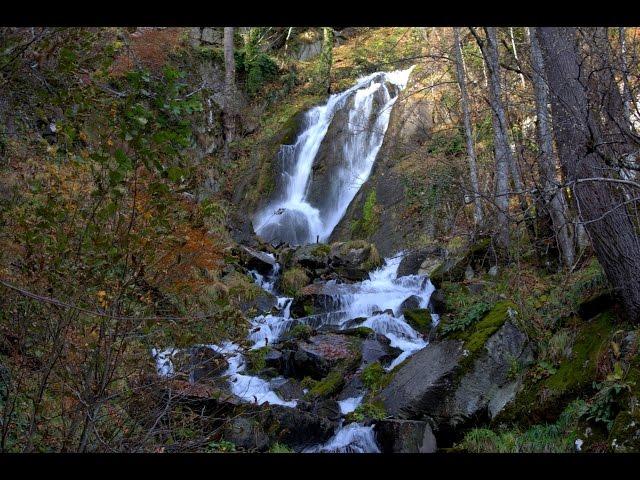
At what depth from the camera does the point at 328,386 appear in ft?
26.9

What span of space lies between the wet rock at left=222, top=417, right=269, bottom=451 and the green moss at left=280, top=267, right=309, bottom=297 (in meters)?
6.29

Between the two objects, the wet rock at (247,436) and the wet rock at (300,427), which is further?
the wet rock at (300,427)

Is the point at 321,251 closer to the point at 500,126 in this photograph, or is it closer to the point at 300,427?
the point at 500,126

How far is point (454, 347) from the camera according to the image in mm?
7438

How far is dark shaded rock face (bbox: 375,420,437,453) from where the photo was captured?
20.4ft

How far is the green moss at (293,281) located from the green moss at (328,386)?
444cm

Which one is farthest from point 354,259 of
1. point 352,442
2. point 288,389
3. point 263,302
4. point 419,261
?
point 352,442

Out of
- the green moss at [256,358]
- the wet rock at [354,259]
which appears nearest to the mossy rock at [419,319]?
the wet rock at [354,259]

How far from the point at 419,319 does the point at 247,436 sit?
5.04m

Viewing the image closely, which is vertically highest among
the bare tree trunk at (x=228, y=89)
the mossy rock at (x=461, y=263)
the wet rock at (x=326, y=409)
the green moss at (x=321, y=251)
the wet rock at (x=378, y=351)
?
the bare tree trunk at (x=228, y=89)

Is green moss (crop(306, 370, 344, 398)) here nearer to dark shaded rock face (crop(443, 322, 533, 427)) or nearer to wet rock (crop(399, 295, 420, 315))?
dark shaded rock face (crop(443, 322, 533, 427))

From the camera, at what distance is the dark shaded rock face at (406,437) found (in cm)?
621

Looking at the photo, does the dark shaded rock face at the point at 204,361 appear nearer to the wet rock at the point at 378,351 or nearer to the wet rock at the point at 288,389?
the wet rock at the point at 288,389
